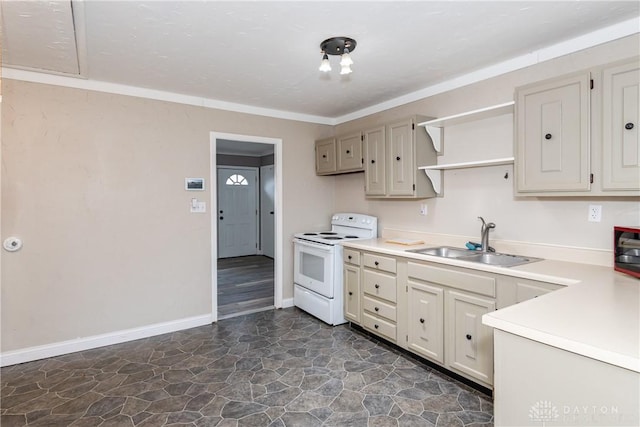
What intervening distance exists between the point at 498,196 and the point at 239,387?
8.14 ft

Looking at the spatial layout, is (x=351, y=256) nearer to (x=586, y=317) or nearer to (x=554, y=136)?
(x=554, y=136)

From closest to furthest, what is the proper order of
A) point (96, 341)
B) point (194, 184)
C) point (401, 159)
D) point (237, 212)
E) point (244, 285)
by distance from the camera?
1. point (96, 341)
2. point (401, 159)
3. point (194, 184)
4. point (244, 285)
5. point (237, 212)

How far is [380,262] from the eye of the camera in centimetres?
314

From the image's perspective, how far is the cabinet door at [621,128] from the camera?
1861 mm

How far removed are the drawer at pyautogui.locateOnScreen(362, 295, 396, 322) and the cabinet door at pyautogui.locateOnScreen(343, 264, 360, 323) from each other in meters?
0.12

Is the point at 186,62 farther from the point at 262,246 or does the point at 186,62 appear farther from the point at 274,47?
the point at 262,246

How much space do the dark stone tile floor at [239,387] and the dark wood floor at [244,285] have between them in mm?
909

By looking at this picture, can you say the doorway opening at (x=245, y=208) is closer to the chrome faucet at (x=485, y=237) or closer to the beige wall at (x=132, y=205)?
the beige wall at (x=132, y=205)

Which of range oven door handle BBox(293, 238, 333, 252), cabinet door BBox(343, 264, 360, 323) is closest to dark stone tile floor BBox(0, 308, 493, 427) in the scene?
cabinet door BBox(343, 264, 360, 323)

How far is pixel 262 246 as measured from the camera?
8102mm

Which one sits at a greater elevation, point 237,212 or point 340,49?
point 340,49

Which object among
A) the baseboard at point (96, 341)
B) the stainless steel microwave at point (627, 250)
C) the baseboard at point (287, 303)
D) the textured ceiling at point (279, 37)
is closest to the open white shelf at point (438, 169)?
the textured ceiling at point (279, 37)

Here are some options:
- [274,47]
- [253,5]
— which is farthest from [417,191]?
[253,5]

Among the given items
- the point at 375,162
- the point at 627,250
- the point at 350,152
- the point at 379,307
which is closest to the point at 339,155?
the point at 350,152
